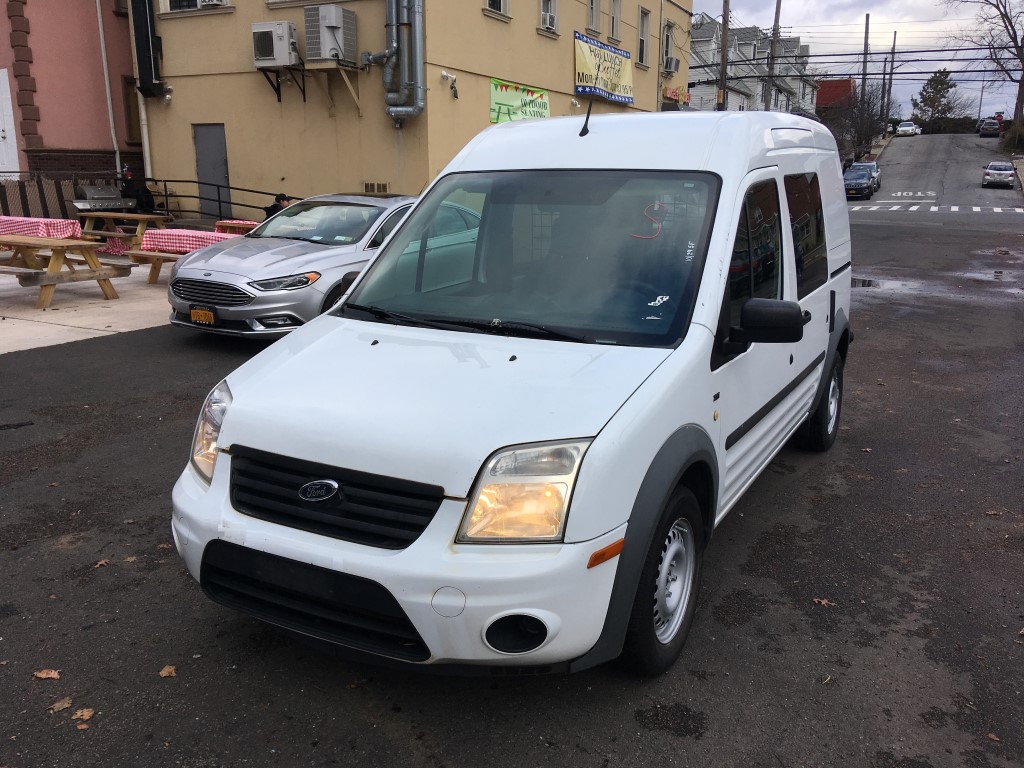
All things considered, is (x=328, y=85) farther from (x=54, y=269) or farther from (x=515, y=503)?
(x=515, y=503)

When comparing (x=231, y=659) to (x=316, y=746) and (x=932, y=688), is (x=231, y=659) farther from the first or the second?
(x=932, y=688)

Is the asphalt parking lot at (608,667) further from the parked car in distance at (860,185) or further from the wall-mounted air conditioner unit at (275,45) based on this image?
the parked car in distance at (860,185)

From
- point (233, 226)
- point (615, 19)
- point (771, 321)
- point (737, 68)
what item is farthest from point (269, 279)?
point (737, 68)

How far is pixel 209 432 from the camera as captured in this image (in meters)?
3.05

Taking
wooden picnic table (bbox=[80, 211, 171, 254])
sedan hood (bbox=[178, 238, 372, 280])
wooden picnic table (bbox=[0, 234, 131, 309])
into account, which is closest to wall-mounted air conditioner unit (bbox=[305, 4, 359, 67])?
wooden picnic table (bbox=[80, 211, 171, 254])

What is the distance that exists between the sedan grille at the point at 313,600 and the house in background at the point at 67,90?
63.7 ft

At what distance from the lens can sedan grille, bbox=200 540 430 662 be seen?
2.55 meters

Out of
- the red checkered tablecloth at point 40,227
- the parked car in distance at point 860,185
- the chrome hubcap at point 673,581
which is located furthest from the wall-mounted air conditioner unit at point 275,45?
the parked car in distance at point 860,185

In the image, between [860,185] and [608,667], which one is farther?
[860,185]

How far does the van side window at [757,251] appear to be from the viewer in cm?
348

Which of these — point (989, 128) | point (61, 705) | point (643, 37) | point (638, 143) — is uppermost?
point (643, 37)

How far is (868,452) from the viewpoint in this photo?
19.1 ft

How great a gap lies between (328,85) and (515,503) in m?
17.0

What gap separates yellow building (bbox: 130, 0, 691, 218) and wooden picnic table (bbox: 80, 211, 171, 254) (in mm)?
2255
